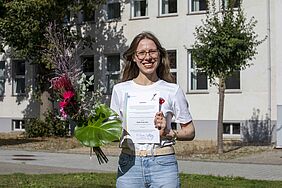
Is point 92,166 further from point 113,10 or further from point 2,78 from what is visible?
point 2,78

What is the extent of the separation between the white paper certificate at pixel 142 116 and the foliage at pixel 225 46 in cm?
1312

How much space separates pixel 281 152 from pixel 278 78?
3.66m

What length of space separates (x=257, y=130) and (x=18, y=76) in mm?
13594

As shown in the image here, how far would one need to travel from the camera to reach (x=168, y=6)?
26.2 m

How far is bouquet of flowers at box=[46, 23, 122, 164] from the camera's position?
4.47 m

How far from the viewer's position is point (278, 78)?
22.4 metres

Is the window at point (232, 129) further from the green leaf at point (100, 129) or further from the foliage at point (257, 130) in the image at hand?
the green leaf at point (100, 129)

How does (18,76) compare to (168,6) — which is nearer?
(168,6)

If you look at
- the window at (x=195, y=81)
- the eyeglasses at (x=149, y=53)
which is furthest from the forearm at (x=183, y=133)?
the window at (x=195, y=81)

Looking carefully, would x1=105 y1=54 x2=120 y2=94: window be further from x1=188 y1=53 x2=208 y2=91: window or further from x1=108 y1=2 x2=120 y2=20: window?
x1=188 y1=53 x2=208 y2=91: window

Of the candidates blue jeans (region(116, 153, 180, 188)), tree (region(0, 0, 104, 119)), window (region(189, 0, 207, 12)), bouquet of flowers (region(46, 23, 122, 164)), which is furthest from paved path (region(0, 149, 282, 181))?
window (region(189, 0, 207, 12))

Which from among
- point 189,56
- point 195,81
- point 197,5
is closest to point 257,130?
point 195,81

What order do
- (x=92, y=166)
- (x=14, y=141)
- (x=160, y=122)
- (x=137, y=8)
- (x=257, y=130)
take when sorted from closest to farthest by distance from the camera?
(x=160, y=122) → (x=92, y=166) → (x=257, y=130) → (x=14, y=141) → (x=137, y=8)

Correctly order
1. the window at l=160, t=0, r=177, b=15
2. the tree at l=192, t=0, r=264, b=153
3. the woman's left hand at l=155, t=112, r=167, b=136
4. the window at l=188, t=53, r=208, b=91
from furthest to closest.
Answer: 1. the window at l=160, t=0, r=177, b=15
2. the window at l=188, t=53, r=208, b=91
3. the tree at l=192, t=0, r=264, b=153
4. the woman's left hand at l=155, t=112, r=167, b=136
